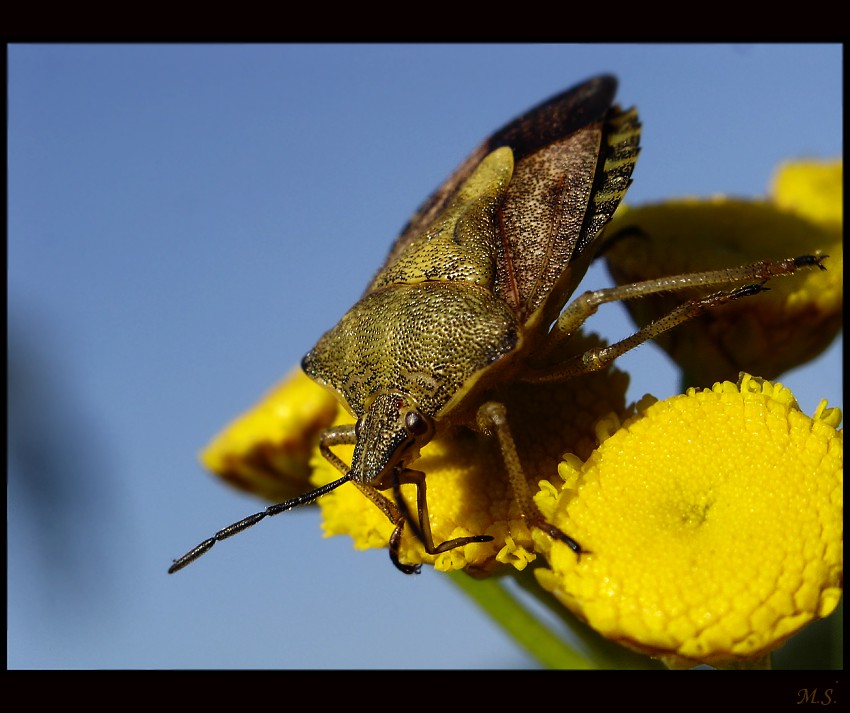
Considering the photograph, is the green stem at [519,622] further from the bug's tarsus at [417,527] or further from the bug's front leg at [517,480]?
the bug's front leg at [517,480]

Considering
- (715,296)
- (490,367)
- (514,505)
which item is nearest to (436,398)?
(490,367)

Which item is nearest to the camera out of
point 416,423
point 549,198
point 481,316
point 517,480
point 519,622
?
point 517,480

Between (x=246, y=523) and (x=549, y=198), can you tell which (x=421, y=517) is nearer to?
(x=246, y=523)

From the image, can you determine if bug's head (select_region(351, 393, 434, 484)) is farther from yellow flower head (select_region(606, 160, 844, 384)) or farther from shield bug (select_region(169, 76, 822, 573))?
yellow flower head (select_region(606, 160, 844, 384))

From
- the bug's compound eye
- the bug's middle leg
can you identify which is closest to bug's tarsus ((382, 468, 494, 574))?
the bug's middle leg

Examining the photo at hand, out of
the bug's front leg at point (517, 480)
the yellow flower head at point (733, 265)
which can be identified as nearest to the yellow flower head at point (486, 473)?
the bug's front leg at point (517, 480)

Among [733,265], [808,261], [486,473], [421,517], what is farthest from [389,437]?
[733,265]
